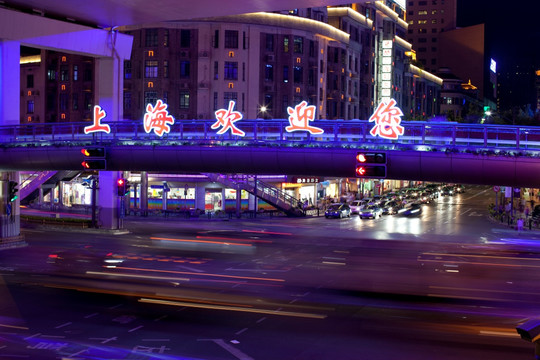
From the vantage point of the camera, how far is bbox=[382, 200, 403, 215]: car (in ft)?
236

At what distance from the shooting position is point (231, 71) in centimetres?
7494

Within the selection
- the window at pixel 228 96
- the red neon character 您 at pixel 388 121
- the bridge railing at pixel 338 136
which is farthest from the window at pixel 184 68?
the red neon character 您 at pixel 388 121

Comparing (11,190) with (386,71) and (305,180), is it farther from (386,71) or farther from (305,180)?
(386,71)

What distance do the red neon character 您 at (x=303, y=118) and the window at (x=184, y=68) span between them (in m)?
45.3

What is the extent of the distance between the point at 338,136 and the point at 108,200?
2293cm

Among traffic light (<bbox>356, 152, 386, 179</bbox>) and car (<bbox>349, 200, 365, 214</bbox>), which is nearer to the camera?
traffic light (<bbox>356, 152, 386, 179</bbox>)

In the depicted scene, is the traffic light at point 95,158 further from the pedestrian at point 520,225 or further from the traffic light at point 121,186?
the pedestrian at point 520,225

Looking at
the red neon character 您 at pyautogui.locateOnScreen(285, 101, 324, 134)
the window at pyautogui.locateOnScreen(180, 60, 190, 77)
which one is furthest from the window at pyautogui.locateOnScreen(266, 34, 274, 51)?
the red neon character 您 at pyautogui.locateOnScreen(285, 101, 324, 134)

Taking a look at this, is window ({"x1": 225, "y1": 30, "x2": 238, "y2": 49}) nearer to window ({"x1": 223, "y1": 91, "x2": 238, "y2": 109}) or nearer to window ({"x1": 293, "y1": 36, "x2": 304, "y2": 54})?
window ({"x1": 223, "y1": 91, "x2": 238, "y2": 109})

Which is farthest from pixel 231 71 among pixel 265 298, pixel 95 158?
pixel 265 298

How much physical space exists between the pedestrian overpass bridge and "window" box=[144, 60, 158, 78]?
34677mm

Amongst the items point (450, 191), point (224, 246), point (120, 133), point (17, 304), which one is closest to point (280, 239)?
point (224, 246)

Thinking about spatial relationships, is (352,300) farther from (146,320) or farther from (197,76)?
(197,76)

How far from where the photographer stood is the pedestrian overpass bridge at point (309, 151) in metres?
27.6
